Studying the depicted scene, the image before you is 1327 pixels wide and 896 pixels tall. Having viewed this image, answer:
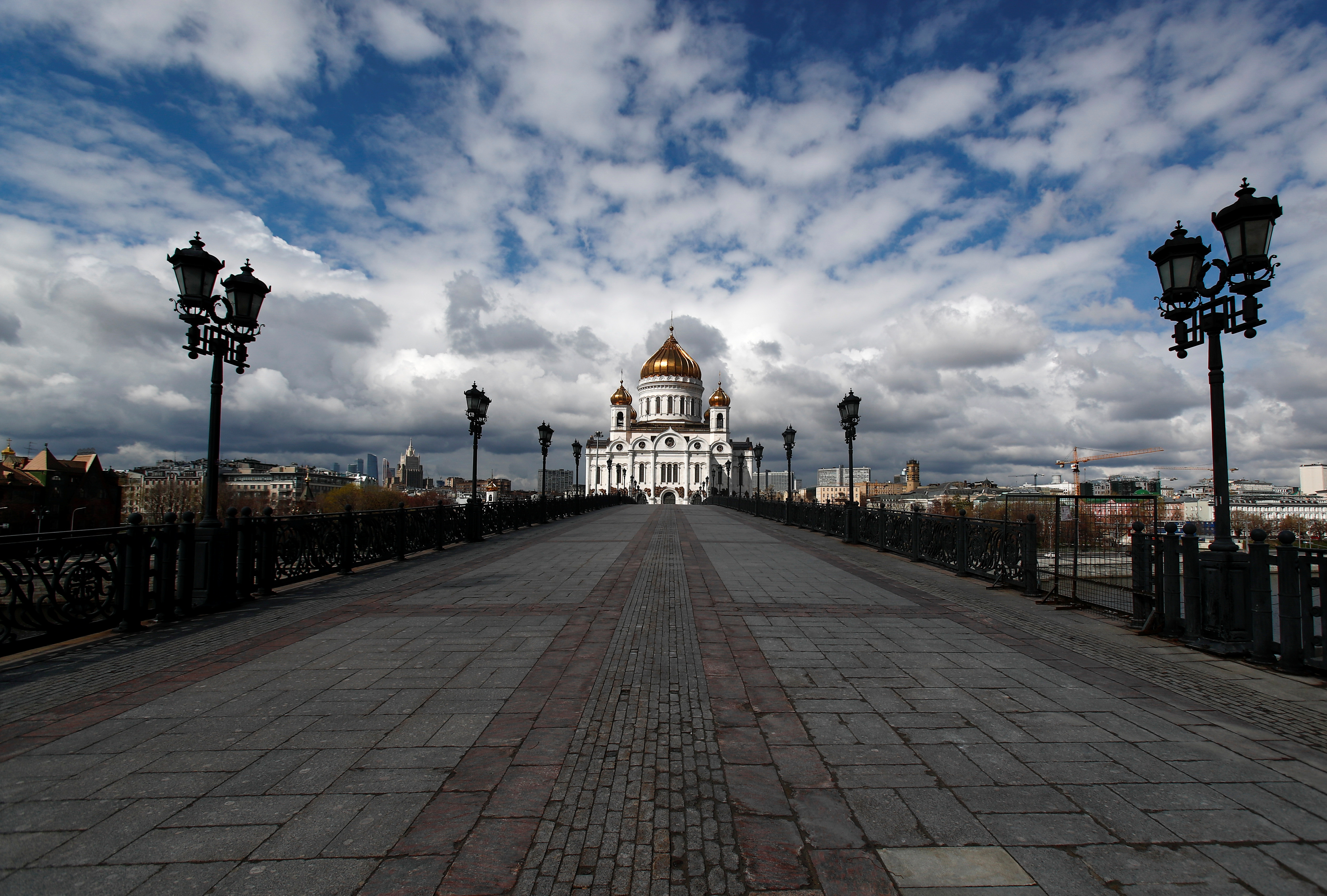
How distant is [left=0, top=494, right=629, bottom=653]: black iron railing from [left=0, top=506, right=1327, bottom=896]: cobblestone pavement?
17.9 inches

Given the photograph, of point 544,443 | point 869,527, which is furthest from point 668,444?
point 869,527

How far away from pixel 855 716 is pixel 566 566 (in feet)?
25.9

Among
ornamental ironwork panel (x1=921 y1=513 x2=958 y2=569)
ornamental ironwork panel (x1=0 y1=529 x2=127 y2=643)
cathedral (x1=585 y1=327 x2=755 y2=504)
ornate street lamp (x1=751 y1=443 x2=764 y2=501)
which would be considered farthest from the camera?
cathedral (x1=585 y1=327 x2=755 y2=504)

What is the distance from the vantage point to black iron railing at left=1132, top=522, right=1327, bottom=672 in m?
5.11

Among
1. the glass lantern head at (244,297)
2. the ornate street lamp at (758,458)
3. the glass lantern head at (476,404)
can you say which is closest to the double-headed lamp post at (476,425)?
the glass lantern head at (476,404)

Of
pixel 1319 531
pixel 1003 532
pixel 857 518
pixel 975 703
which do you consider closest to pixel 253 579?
pixel 975 703

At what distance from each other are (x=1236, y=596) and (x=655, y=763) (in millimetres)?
5535

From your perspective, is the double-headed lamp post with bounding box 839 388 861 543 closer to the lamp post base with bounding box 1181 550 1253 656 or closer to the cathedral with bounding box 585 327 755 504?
the lamp post base with bounding box 1181 550 1253 656

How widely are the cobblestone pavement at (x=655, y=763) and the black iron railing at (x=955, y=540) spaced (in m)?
2.42

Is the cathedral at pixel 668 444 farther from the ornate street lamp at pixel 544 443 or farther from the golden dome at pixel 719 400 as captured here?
the ornate street lamp at pixel 544 443

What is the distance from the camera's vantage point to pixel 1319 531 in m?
11.0

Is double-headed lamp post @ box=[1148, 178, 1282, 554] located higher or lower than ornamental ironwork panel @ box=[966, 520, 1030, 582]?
higher

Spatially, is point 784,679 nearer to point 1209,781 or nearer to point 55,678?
point 1209,781

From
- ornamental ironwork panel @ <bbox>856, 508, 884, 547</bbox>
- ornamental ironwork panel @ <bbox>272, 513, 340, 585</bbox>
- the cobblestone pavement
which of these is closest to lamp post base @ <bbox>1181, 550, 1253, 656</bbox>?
the cobblestone pavement
